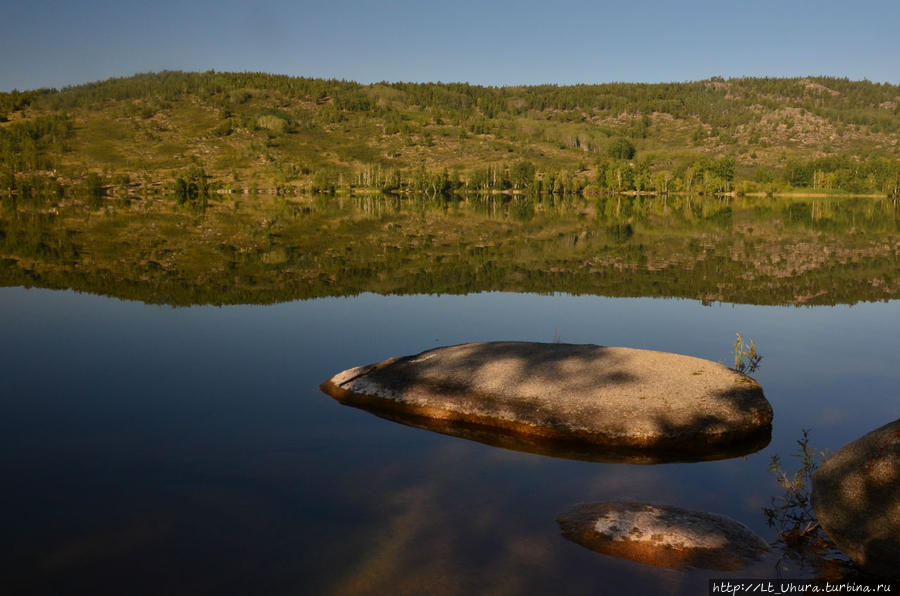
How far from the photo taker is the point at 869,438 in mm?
9789

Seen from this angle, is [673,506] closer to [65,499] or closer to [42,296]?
[65,499]

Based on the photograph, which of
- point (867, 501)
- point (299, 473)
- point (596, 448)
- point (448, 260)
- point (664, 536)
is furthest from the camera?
point (448, 260)

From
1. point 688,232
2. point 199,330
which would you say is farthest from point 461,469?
point 688,232

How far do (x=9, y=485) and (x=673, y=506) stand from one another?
1206cm

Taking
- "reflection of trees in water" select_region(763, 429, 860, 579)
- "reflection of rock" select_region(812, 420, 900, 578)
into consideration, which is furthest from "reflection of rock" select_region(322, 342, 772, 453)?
"reflection of rock" select_region(812, 420, 900, 578)

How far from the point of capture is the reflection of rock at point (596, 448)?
1400 centimetres

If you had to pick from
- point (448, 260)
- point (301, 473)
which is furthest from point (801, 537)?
point (448, 260)

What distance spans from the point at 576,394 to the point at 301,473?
667cm

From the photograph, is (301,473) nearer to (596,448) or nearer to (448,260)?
(596,448)

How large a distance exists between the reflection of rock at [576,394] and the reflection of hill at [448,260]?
15174 millimetres

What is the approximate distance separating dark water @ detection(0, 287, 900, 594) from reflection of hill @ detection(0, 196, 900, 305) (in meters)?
9.59

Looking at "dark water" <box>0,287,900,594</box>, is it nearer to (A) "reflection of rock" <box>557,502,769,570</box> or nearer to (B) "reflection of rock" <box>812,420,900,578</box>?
(A) "reflection of rock" <box>557,502,769,570</box>

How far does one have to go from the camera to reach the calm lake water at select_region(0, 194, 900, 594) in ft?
32.1

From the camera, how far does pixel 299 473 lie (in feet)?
43.0
